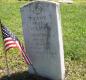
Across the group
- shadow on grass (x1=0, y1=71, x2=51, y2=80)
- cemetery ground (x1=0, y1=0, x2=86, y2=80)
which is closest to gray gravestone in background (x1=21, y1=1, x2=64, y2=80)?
shadow on grass (x1=0, y1=71, x2=51, y2=80)

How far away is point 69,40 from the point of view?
368 inches

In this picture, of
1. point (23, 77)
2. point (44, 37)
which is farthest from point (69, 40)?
point (44, 37)

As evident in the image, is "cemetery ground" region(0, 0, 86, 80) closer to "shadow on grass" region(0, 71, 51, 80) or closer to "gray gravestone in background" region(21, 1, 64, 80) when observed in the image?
"shadow on grass" region(0, 71, 51, 80)

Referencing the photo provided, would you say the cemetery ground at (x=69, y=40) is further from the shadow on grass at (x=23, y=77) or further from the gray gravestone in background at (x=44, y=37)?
the gray gravestone in background at (x=44, y=37)

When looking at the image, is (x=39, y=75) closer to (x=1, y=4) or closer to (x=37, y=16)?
(x=37, y=16)

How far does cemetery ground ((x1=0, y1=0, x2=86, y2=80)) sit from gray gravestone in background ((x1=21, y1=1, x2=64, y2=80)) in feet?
1.50

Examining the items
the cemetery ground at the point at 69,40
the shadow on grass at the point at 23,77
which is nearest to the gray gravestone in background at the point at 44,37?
the shadow on grass at the point at 23,77

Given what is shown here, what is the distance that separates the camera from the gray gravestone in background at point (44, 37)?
6480 millimetres

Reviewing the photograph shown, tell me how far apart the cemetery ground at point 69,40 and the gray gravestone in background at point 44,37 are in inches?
18.0

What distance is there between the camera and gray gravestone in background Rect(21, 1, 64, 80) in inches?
255

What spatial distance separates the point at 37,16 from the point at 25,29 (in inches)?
16.9

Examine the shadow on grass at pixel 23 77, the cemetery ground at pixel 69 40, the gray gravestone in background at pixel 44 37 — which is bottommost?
the shadow on grass at pixel 23 77

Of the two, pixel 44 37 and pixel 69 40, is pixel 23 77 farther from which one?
pixel 69 40

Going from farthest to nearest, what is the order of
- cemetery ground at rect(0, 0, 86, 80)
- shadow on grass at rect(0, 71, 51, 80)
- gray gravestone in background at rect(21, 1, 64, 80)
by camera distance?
cemetery ground at rect(0, 0, 86, 80)
shadow on grass at rect(0, 71, 51, 80)
gray gravestone in background at rect(21, 1, 64, 80)
